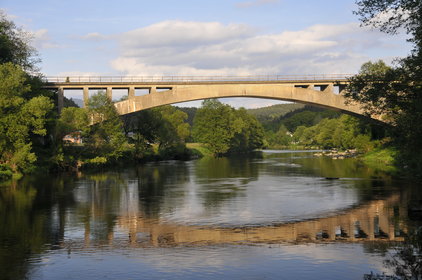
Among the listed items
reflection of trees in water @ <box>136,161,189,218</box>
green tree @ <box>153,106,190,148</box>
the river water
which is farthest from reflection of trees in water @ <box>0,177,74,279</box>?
green tree @ <box>153,106,190,148</box>

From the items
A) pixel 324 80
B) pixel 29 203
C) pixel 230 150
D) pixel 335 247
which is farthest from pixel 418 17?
pixel 230 150

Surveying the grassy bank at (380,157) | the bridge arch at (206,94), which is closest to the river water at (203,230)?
the grassy bank at (380,157)

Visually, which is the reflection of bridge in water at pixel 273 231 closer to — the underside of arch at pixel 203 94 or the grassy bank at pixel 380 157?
the grassy bank at pixel 380 157

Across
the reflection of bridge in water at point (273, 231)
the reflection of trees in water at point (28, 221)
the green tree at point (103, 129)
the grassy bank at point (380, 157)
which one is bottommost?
the reflection of bridge in water at point (273, 231)

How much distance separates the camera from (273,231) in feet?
64.5

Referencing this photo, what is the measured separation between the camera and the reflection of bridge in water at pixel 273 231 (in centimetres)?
1798

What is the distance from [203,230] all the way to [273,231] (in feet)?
8.80

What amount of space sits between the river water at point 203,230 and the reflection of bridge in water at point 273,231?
0.04m

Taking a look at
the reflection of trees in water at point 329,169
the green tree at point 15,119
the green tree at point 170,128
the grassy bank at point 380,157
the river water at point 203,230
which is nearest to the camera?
the river water at point 203,230

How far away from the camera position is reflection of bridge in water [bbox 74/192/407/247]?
1798cm

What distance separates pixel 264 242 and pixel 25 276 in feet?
25.7

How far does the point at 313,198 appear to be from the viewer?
29406 millimetres

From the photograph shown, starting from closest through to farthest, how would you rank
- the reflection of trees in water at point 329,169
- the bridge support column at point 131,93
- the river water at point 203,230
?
the river water at point 203,230
the reflection of trees in water at point 329,169
the bridge support column at point 131,93

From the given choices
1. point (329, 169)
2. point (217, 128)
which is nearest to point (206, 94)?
point (329, 169)
